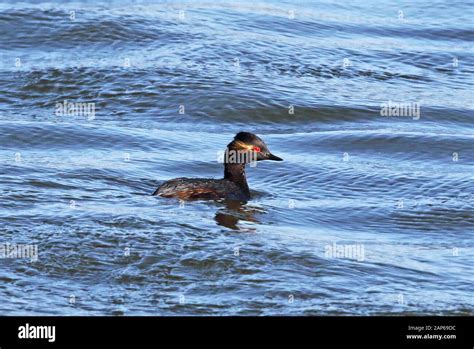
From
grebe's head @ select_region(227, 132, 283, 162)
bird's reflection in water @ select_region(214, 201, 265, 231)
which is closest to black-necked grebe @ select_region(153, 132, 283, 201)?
grebe's head @ select_region(227, 132, 283, 162)

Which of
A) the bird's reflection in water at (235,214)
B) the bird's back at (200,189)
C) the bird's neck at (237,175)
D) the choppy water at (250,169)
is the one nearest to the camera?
the choppy water at (250,169)

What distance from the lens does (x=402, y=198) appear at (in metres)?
13.3

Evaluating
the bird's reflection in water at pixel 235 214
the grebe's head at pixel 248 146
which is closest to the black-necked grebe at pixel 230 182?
the grebe's head at pixel 248 146

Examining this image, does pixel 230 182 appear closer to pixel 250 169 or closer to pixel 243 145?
pixel 243 145

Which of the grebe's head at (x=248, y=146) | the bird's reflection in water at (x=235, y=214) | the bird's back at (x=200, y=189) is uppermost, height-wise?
the grebe's head at (x=248, y=146)

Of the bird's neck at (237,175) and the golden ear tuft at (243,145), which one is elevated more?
the golden ear tuft at (243,145)

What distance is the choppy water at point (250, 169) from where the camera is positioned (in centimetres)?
994

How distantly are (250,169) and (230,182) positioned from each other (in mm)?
1578

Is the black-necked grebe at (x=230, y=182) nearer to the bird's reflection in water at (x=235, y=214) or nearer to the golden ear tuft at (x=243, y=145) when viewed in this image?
the golden ear tuft at (x=243, y=145)

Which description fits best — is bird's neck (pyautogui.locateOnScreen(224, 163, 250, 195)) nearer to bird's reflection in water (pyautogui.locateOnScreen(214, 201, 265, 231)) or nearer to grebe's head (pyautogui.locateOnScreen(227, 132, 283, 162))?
grebe's head (pyautogui.locateOnScreen(227, 132, 283, 162))

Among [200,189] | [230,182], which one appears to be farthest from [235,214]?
[230,182]

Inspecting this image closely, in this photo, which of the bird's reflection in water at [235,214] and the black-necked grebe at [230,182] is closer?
the bird's reflection in water at [235,214]

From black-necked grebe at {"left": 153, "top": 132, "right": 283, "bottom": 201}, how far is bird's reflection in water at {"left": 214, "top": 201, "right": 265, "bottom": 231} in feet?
0.42

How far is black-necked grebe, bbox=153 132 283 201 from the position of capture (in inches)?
490
